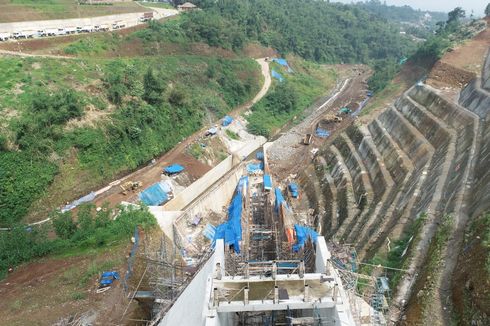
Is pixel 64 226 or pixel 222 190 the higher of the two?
pixel 64 226

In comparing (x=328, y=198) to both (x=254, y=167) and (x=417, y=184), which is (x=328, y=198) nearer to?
(x=417, y=184)

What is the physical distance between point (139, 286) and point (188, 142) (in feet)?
73.8

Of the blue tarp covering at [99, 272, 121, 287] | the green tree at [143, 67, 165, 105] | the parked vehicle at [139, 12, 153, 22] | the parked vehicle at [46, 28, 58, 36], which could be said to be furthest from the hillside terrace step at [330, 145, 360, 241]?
the parked vehicle at [139, 12, 153, 22]

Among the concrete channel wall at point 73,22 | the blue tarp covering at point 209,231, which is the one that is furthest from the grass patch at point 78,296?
the concrete channel wall at point 73,22

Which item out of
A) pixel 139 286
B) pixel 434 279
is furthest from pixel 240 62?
pixel 434 279

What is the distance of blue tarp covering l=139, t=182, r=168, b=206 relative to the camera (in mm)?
32300

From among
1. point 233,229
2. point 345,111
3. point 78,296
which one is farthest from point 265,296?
point 345,111

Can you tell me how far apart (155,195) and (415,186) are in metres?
20.2

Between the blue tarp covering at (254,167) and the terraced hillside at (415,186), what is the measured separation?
20.6 feet

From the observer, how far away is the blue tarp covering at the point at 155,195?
32300 millimetres

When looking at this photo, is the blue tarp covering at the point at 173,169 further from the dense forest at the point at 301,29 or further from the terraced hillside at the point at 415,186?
the dense forest at the point at 301,29

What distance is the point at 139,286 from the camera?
22.5 meters

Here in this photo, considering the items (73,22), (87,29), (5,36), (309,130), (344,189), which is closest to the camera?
(344,189)

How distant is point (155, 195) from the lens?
33.0 metres
